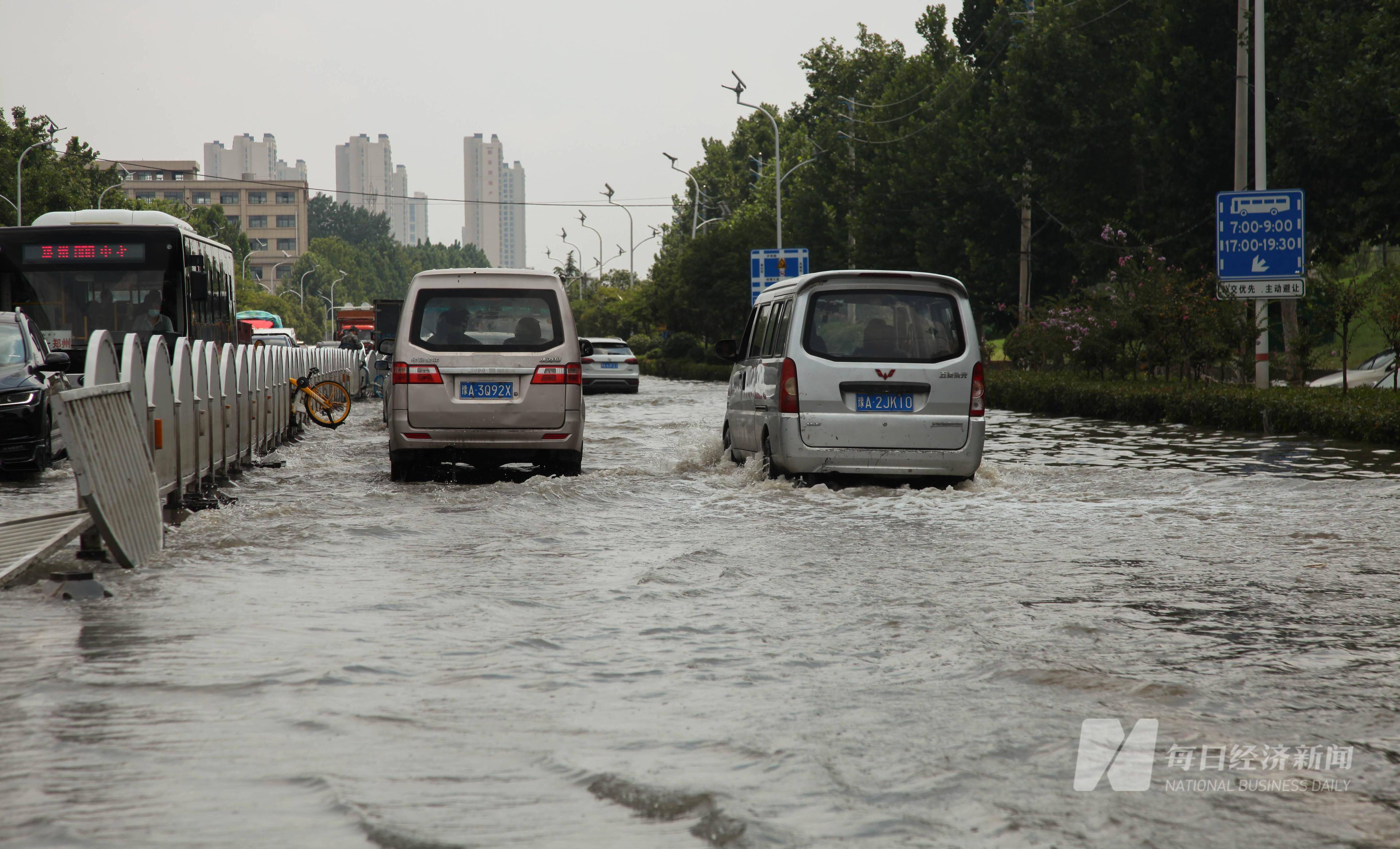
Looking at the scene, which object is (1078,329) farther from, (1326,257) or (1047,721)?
(1047,721)

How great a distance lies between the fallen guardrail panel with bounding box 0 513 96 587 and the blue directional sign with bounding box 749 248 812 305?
1303 inches

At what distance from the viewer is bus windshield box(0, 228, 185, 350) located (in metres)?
19.4

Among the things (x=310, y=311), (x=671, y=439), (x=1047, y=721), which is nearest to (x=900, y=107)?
(x=671, y=439)

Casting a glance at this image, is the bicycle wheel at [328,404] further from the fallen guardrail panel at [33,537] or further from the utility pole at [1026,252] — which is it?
the utility pole at [1026,252]

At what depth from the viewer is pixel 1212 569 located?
26.7 ft

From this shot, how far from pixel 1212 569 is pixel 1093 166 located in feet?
97.1

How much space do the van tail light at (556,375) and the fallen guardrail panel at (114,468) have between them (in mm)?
4578

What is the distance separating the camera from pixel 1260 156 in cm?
2334

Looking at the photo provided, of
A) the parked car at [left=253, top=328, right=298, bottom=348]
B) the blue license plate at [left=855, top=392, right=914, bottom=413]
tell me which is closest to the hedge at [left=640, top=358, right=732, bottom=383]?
the parked car at [left=253, top=328, right=298, bottom=348]

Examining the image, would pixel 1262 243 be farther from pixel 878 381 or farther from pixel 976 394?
pixel 878 381

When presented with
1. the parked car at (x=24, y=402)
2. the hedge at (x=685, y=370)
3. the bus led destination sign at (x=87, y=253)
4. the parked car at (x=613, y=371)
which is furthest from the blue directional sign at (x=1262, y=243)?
the hedge at (x=685, y=370)

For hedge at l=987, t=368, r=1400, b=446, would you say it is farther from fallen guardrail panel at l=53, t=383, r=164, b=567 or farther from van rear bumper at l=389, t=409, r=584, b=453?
fallen guardrail panel at l=53, t=383, r=164, b=567

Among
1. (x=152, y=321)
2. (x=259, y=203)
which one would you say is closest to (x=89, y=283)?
(x=152, y=321)

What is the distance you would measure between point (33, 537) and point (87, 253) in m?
13.4
